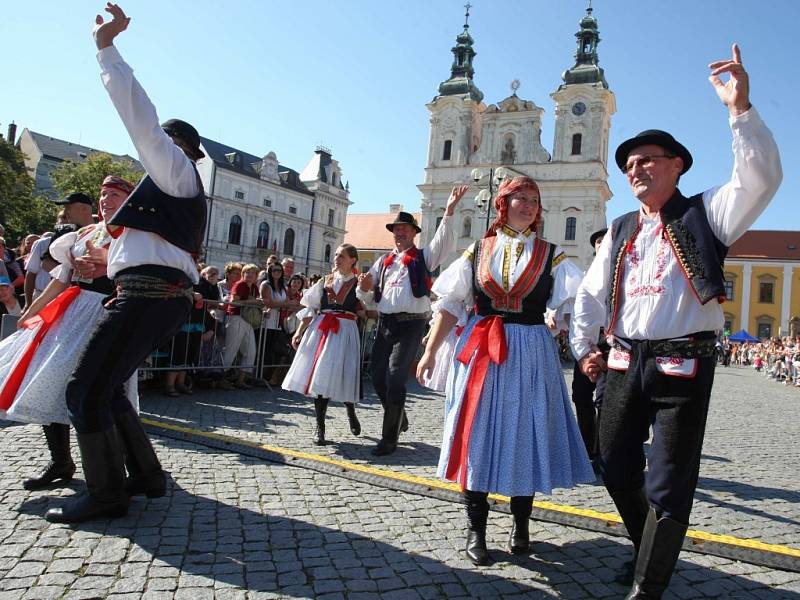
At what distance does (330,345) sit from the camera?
239 inches

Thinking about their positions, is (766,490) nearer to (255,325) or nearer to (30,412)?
(30,412)

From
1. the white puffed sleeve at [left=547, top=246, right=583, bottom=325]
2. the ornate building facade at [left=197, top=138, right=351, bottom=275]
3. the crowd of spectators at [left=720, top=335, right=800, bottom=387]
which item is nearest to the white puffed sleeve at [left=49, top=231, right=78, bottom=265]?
the white puffed sleeve at [left=547, top=246, right=583, bottom=325]

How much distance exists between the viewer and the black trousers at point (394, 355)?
5637 millimetres

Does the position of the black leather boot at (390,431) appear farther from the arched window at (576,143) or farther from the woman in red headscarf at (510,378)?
the arched window at (576,143)

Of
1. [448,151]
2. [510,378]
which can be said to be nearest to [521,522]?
[510,378]

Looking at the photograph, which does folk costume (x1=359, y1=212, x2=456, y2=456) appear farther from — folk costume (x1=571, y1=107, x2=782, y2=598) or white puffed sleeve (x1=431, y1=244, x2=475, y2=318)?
folk costume (x1=571, y1=107, x2=782, y2=598)

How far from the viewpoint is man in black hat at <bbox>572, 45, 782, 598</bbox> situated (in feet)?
8.35

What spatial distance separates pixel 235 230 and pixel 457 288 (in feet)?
189

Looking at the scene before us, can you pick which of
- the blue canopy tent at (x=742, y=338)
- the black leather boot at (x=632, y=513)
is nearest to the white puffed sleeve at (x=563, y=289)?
the black leather boot at (x=632, y=513)

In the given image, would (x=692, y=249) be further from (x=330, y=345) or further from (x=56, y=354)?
(x=330, y=345)

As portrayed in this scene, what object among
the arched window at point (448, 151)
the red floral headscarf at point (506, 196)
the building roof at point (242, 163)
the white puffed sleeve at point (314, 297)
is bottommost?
the white puffed sleeve at point (314, 297)

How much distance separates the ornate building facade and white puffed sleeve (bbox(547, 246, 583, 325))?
5421cm

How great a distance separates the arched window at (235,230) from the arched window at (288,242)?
549cm

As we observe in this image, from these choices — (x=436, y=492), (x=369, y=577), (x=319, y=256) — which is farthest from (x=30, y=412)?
(x=319, y=256)
